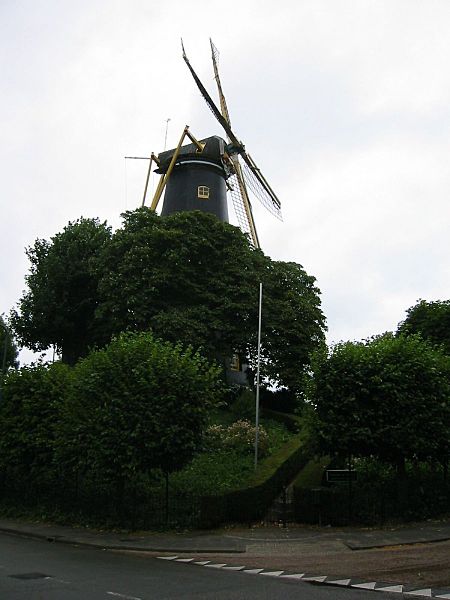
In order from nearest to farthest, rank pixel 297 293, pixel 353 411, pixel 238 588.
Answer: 1. pixel 238 588
2. pixel 353 411
3. pixel 297 293

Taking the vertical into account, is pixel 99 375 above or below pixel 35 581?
above

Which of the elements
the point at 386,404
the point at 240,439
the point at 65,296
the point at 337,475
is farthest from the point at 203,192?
the point at 386,404

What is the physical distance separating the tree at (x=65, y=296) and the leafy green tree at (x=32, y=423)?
54.7 feet

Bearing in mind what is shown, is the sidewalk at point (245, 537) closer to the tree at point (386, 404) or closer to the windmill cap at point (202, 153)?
the tree at point (386, 404)

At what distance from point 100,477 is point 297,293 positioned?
22.5 meters

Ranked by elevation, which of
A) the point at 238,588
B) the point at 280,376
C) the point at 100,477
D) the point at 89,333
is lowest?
the point at 238,588

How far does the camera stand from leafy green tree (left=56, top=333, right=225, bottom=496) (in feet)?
68.4

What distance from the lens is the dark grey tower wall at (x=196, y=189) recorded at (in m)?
51.2

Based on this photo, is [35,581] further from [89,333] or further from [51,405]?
[89,333]

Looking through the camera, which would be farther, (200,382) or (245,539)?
(200,382)

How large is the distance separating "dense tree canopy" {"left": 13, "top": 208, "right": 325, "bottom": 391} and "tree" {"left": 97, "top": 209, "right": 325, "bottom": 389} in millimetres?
63

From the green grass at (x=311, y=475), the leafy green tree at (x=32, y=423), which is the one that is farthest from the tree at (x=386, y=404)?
the leafy green tree at (x=32, y=423)

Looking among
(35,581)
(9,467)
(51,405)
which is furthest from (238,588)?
(9,467)

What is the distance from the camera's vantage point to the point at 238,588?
11547mm
